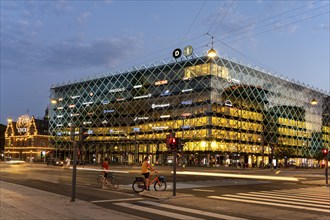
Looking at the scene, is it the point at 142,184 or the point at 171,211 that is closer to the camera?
the point at 171,211

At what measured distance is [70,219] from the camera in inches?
398

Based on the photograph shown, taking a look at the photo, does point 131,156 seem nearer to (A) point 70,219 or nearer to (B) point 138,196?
(B) point 138,196

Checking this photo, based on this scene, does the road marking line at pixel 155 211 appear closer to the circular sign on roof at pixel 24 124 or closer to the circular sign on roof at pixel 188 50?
the circular sign on roof at pixel 188 50

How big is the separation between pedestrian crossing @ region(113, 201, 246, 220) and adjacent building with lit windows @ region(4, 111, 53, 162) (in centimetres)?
10832

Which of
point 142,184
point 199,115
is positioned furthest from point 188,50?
point 142,184

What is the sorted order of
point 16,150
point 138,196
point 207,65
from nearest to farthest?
point 138,196, point 207,65, point 16,150

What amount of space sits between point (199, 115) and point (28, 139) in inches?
2580

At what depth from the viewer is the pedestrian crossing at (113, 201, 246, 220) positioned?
460 inches

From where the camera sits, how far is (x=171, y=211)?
12.8 metres

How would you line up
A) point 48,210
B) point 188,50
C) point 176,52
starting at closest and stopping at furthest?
point 48,210 < point 176,52 < point 188,50

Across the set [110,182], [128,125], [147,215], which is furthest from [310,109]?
[147,215]

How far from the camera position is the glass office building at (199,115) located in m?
82.8

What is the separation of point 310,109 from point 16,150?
93818mm

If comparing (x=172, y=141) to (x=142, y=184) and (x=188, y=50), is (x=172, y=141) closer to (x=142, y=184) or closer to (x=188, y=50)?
(x=142, y=184)
